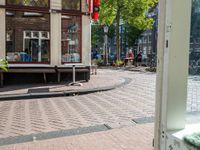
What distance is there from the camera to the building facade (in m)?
13.1

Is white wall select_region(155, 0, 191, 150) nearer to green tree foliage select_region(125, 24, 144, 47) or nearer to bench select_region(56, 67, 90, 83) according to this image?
Answer: bench select_region(56, 67, 90, 83)

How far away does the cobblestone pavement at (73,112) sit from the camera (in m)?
6.40

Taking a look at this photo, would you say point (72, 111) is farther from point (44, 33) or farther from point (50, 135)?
point (44, 33)

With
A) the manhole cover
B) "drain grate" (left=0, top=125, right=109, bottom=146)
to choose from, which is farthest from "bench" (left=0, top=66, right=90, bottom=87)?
"drain grate" (left=0, top=125, right=109, bottom=146)

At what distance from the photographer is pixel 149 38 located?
60875mm

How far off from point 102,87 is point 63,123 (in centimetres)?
535

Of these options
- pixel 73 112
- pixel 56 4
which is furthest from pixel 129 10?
pixel 73 112

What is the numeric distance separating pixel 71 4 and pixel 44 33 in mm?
1588

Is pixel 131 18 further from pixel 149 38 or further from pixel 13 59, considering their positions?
pixel 149 38

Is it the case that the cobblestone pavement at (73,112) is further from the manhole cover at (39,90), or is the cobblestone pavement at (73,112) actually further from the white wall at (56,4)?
the white wall at (56,4)

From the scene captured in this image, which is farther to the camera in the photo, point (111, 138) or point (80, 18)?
point (80, 18)

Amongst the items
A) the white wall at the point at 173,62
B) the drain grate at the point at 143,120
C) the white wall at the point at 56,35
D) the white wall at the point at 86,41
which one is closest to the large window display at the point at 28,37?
the white wall at the point at 56,35

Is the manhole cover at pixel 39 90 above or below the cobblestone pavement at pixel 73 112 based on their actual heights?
above

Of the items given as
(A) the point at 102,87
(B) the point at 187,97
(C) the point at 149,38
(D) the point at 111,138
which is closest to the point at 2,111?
(D) the point at 111,138
